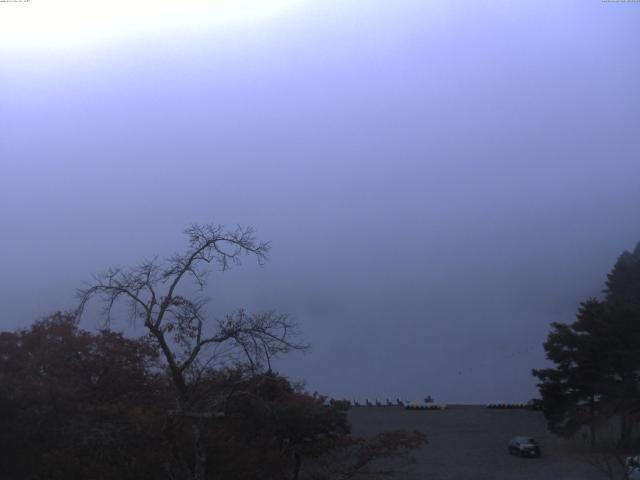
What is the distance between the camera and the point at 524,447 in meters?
45.7

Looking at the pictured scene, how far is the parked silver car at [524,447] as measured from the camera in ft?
149

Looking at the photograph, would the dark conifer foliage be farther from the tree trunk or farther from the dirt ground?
the tree trunk

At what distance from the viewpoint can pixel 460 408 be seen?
61500mm

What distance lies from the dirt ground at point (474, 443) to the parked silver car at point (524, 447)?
496 mm

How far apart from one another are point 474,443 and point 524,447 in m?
3.16

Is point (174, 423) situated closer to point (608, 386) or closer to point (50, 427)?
point (50, 427)

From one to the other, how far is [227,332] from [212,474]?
4153 mm

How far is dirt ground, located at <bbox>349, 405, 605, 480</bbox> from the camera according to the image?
36781 millimetres

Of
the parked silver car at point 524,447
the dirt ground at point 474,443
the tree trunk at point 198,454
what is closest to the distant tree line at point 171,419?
the tree trunk at point 198,454

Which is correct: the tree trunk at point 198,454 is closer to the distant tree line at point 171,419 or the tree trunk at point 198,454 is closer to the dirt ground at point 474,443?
the distant tree line at point 171,419

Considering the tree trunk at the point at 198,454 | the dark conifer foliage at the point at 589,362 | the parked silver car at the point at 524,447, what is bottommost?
the tree trunk at the point at 198,454

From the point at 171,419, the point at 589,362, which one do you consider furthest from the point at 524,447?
the point at 171,419

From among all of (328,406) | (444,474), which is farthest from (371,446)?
(444,474)

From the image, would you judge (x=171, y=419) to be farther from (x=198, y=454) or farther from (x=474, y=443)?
(x=474, y=443)
